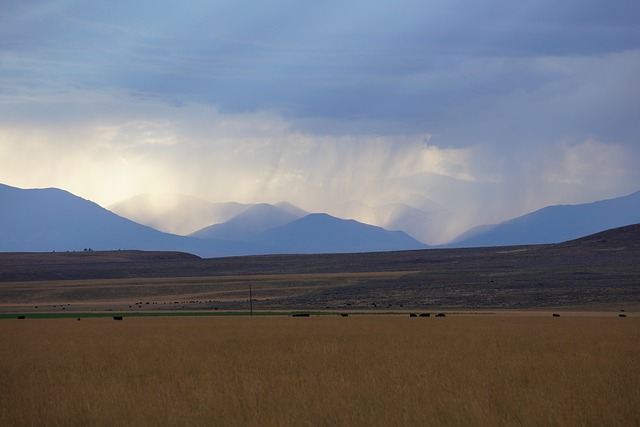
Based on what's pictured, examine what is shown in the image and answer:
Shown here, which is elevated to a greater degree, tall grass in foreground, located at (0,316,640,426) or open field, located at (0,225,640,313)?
open field, located at (0,225,640,313)

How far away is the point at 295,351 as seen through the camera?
97.2ft

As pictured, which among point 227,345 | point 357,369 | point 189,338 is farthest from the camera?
point 189,338

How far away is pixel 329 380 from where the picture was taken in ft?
67.7

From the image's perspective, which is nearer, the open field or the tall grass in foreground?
the tall grass in foreground

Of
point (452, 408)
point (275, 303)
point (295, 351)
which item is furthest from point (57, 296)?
point (452, 408)

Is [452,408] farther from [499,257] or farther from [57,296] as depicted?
[499,257]

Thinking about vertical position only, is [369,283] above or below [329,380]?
above

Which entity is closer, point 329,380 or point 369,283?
point 329,380

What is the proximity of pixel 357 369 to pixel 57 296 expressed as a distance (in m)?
87.2

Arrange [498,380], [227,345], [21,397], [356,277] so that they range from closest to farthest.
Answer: [21,397] → [498,380] → [227,345] → [356,277]

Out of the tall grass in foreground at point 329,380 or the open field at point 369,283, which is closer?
the tall grass in foreground at point 329,380

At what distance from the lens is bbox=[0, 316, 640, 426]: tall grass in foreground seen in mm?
15781

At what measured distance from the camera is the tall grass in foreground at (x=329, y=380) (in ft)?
51.8

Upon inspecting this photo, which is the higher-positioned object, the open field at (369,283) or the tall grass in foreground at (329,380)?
the open field at (369,283)
